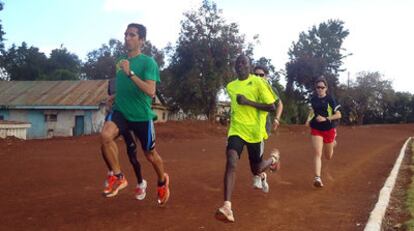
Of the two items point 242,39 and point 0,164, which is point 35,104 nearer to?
point 242,39

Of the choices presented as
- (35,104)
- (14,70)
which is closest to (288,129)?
(35,104)

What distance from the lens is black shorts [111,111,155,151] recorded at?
5.91 m

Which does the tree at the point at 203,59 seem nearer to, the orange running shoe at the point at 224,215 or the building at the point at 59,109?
the building at the point at 59,109

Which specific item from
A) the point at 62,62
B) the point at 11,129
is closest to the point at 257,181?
the point at 11,129

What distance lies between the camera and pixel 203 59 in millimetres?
35219

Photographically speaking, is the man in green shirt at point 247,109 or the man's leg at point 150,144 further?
the man's leg at point 150,144

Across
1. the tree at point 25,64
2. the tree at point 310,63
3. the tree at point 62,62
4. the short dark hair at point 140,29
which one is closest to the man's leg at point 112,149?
the short dark hair at point 140,29

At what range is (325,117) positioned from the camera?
343 inches

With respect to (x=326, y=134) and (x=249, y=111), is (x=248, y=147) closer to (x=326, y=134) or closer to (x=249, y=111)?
(x=249, y=111)

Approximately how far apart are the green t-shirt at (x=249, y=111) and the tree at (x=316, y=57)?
46.9 meters

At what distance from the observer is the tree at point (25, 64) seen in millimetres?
68500

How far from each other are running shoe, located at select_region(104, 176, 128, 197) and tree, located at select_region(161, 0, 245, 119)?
94.8ft

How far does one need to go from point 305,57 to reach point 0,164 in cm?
4884

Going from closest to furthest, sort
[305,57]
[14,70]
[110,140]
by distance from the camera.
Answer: [110,140]
[305,57]
[14,70]
